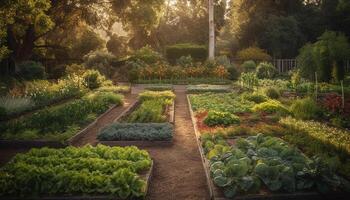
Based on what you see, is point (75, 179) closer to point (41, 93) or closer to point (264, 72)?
point (41, 93)

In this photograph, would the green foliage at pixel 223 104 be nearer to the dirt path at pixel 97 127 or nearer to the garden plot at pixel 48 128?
the dirt path at pixel 97 127

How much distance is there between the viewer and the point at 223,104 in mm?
14539

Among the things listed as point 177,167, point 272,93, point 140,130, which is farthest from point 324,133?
point 272,93

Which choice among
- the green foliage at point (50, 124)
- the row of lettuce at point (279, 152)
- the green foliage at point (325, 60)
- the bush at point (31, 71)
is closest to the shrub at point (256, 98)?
the row of lettuce at point (279, 152)

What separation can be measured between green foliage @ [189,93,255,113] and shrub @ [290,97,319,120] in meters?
1.80

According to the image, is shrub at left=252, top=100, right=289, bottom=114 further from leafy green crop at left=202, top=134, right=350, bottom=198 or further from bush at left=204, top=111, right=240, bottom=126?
leafy green crop at left=202, top=134, right=350, bottom=198

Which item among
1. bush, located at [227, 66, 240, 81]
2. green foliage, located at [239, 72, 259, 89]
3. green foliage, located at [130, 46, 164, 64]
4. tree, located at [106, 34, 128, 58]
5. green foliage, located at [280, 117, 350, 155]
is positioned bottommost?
green foliage, located at [280, 117, 350, 155]

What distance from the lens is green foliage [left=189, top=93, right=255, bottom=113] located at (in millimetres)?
13585

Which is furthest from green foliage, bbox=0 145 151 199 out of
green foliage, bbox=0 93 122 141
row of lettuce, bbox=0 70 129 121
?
row of lettuce, bbox=0 70 129 121

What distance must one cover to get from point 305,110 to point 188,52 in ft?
79.9

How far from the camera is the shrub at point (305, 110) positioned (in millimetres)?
11852

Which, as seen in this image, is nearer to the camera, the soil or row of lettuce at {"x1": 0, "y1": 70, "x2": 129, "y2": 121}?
the soil

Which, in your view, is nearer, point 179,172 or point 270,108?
point 179,172

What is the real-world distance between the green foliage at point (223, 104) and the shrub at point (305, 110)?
5.91 feet
